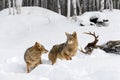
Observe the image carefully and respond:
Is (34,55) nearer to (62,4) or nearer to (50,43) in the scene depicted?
(50,43)

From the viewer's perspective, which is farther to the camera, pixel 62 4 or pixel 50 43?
pixel 62 4

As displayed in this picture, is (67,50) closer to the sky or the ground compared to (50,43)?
closer to the sky

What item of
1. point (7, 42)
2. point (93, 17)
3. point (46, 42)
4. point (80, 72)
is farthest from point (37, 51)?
point (93, 17)

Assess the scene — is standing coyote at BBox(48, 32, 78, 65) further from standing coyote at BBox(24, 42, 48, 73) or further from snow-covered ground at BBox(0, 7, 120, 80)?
standing coyote at BBox(24, 42, 48, 73)

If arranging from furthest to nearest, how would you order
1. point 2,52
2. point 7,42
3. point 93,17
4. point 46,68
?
point 93,17 < point 7,42 < point 2,52 < point 46,68

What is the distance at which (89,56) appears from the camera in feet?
31.6

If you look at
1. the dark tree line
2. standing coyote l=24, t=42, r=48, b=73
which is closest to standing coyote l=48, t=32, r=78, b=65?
standing coyote l=24, t=42, r=48, b=73

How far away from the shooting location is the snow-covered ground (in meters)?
7.17

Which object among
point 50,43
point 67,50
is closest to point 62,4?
point 50,43

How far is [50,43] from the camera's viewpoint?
14.0 m

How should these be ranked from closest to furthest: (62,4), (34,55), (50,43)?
(34,55) → (50,43) → (62,4)

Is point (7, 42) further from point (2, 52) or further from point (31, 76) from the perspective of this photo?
point (31, 76)

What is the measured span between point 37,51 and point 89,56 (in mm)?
1543

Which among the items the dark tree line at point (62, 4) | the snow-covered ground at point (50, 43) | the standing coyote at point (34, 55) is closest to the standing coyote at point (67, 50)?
the snow-covered ground at point (50, 43)
